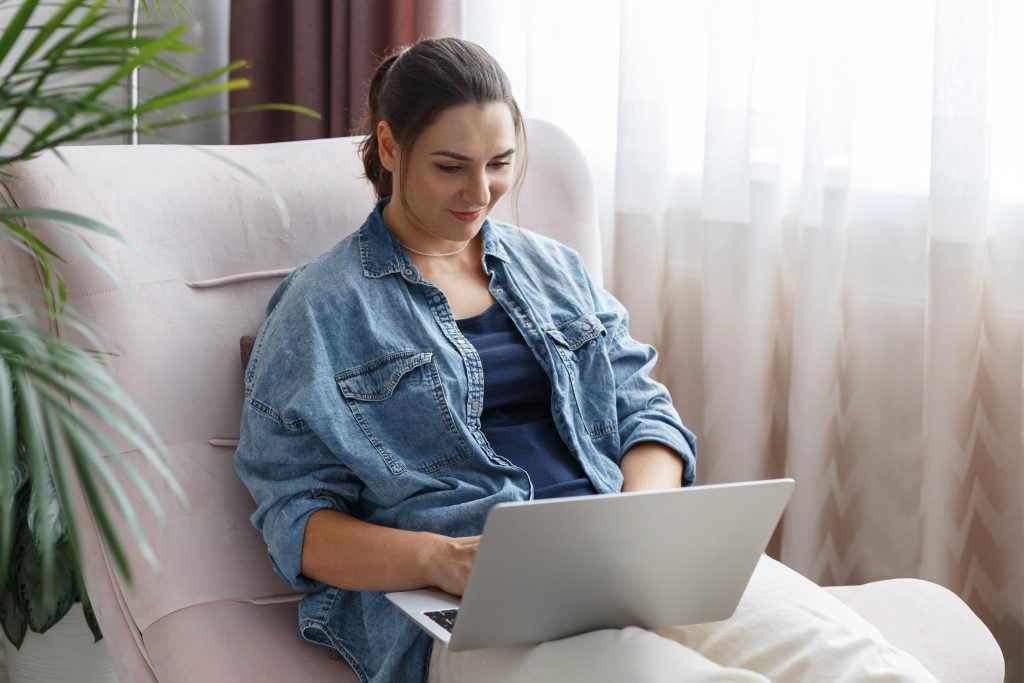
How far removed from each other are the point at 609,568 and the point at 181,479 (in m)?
0.59

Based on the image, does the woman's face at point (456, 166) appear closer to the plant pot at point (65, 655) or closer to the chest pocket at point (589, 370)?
the chest pocket at point (589, 370)

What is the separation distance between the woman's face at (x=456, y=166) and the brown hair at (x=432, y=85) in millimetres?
10

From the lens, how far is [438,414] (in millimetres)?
1295

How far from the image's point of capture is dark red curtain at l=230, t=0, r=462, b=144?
2381 millimetres

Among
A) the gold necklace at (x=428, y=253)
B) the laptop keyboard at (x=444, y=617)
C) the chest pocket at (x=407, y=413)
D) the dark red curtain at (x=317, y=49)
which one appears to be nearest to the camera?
the laptop keyboard at (x=444, y=617)

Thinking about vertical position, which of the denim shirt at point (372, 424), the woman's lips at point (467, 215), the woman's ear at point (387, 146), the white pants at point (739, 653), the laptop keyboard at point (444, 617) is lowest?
the white pants at point (739, 653)

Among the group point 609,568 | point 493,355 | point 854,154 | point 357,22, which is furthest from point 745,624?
point 357,22

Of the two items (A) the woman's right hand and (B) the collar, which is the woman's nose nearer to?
(B) the collar

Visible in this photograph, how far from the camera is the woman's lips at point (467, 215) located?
53.7 inches

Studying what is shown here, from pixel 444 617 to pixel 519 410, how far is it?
14.2 inches

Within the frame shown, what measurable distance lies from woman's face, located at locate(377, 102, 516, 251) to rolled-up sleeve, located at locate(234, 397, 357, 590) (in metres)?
0.30

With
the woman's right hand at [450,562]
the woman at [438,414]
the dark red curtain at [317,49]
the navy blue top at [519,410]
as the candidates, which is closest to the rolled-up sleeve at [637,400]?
the woman at [438,414]

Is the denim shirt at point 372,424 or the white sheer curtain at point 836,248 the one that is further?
the white sheer curtain at point 836,248

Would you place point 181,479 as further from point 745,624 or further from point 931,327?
point 931,327
